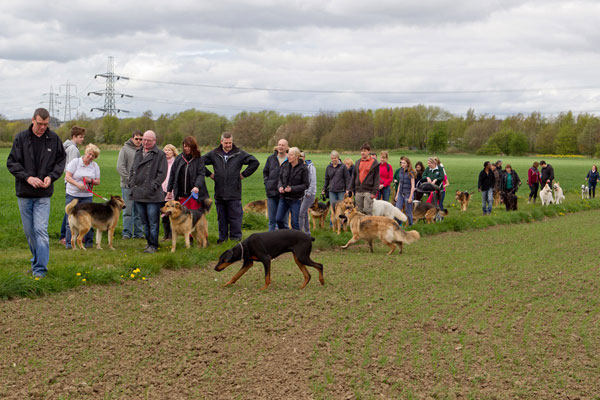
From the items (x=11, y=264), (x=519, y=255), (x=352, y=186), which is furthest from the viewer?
(x=352, y=186)

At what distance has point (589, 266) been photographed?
10148mm

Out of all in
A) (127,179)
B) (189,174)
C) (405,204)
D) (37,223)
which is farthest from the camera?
(405,204)

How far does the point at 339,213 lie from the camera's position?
13719 mm

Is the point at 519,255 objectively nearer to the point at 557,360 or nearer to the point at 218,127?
the point at 557,360

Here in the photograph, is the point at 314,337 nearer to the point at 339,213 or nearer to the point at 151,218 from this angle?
the point at 151,218

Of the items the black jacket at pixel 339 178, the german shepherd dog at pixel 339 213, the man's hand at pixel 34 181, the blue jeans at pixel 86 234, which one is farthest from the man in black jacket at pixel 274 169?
the man's hand at pixel 34 181

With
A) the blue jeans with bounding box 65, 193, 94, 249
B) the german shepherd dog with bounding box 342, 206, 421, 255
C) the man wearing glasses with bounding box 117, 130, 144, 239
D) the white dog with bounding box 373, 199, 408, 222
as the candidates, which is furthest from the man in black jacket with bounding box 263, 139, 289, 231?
the blue jeans with bounding box 65, 193, 94, 249

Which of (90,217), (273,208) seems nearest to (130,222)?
(90,217)

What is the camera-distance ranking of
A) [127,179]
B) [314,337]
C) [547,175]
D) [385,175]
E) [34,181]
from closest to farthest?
[314,337], [34,181], [127,179], [385,175], [547,175]

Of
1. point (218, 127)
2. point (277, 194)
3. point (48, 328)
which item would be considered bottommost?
point (48, 328)

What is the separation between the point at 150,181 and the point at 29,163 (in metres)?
2.87

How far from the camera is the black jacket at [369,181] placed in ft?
43.6

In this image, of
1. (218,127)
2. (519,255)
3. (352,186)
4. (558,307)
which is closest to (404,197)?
(352,186)

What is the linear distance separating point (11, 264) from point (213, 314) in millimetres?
4431
